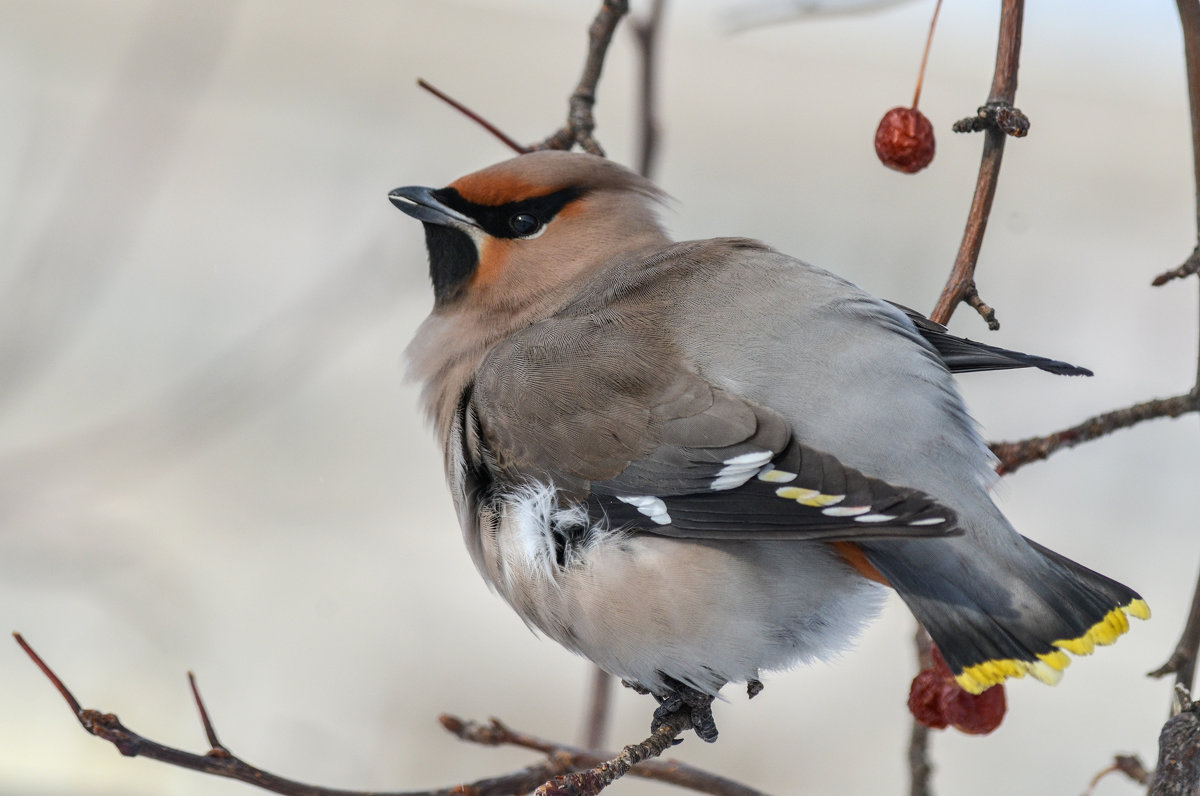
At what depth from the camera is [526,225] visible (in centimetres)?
281

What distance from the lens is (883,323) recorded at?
2.30 meters

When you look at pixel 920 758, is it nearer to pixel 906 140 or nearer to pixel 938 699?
→ pixel 938 699

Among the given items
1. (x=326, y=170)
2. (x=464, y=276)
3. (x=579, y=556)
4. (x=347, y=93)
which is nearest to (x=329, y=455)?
(x=326, y=170)

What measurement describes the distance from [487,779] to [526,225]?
1.14 m

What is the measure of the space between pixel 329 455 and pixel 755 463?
431 centimetres

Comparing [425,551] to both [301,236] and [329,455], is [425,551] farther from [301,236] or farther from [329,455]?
[301,236]

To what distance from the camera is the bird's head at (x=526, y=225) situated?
2.74 m

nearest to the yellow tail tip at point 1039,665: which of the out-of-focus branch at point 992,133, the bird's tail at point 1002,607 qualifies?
the bird's tail at point 1002,607

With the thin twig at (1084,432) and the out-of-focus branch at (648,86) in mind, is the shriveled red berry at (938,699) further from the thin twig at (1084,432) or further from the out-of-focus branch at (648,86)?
the out-of-focus branch at (648,86)

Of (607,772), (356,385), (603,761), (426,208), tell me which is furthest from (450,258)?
(356,385)

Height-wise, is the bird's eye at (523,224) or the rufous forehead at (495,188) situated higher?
the rufous forehead at (495,188)

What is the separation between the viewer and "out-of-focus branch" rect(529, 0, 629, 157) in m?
2.53

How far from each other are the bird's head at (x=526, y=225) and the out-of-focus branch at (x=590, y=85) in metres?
0.03

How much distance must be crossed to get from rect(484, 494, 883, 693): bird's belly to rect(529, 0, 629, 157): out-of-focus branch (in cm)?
77
